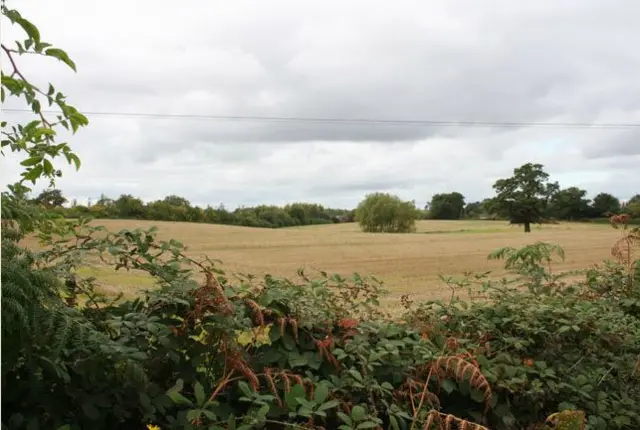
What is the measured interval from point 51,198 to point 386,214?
1839 centimetres

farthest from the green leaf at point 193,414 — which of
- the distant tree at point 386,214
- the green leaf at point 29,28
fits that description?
the distant tree at point 386,214

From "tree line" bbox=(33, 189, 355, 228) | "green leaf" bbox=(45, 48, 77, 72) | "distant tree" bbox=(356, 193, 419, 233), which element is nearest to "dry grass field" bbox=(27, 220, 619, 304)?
"tree line" bbox=(33, 189, 355, 228)

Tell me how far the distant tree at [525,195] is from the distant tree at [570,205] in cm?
52

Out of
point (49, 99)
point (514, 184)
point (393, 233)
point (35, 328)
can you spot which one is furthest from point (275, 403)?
point (393, 233)

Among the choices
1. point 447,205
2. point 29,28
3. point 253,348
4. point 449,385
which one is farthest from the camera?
point 447,205

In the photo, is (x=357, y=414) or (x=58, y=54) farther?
(x=357, y=414)

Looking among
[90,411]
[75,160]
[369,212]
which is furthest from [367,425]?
[369,212]

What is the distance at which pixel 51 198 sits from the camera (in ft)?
7.78

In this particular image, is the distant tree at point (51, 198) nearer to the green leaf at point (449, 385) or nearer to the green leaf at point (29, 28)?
the green leaf at point (29, 28)

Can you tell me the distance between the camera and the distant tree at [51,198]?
226cm

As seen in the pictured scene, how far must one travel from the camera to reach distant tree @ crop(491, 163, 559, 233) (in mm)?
11336

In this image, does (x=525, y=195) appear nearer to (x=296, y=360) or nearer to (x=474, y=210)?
(x=474, y=210)

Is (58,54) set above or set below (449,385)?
above

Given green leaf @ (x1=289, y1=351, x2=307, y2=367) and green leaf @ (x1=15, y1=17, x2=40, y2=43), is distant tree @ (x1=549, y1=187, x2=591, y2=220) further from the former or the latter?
green leaf @ (x1=15, y1=17, x2=40, y2=43)
